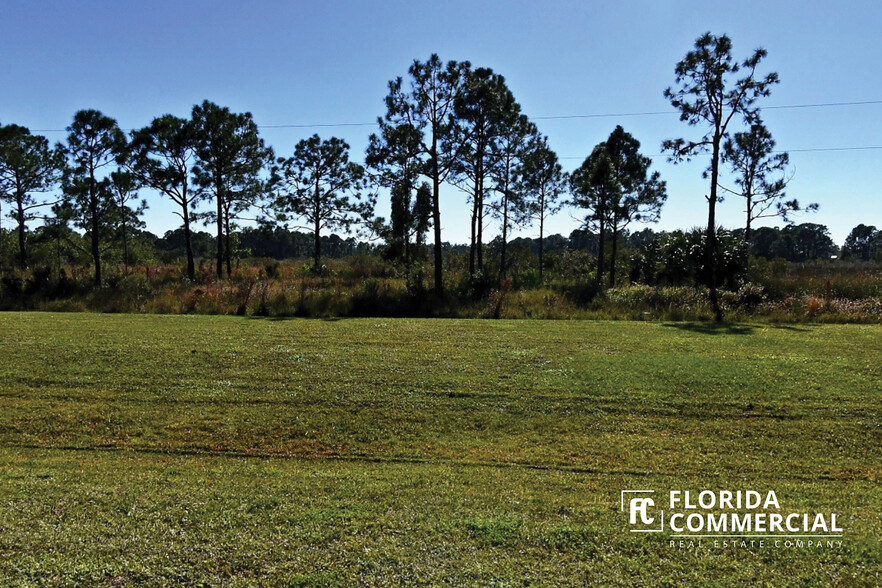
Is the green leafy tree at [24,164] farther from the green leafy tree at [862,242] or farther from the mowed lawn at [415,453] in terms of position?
the green leafy tree at [862,242]

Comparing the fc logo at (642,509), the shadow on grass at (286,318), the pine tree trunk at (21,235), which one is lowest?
the fc logo at (642,509)

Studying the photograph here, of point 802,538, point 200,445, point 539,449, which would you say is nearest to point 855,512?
point 802,538

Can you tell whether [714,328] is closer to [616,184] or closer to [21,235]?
[616,184]

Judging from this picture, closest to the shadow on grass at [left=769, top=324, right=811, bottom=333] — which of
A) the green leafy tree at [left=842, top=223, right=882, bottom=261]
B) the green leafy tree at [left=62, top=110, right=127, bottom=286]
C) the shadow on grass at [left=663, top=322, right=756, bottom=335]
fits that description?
the shadow on grass at [left=663, top=322, right=756, bottom=335]

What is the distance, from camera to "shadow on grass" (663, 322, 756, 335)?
11.1 meters

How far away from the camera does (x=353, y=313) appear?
14.9 meters

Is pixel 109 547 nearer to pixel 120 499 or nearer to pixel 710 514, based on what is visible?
pixel 120 499

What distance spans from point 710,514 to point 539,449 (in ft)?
5.88

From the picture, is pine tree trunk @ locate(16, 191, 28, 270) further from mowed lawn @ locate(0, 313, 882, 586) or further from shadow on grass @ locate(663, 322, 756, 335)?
shadow on grass @ locate(663, 322, 756, 335)

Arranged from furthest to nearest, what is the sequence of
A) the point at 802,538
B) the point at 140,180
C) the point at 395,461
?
the point at 140,180, the point at 395,461, the point at 802,538

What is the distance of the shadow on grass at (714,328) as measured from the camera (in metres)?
11.1

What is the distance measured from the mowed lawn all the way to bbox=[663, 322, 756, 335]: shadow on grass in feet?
3.49

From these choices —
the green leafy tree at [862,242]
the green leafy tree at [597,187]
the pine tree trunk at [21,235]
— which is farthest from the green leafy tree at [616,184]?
the green leafy tree at [862,242]

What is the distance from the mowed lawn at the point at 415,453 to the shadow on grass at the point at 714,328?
1.06m
